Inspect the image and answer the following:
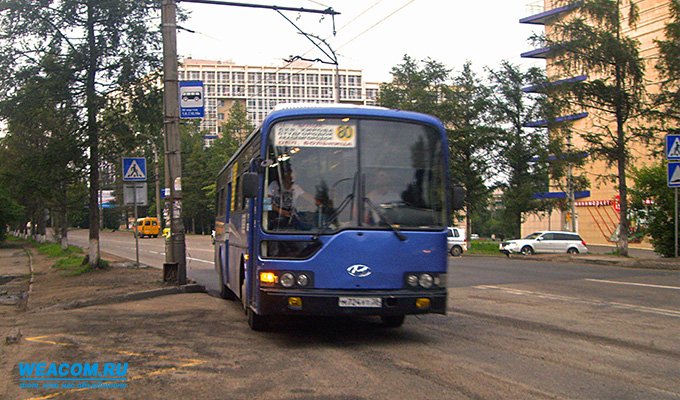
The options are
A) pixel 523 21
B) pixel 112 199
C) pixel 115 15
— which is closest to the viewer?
pixel 115 15

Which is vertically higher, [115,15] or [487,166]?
[115,15]

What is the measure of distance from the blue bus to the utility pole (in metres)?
6.71

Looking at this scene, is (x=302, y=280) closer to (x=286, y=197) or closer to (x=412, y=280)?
(x=286, y=197)

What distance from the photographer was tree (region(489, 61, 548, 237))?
38750 mm

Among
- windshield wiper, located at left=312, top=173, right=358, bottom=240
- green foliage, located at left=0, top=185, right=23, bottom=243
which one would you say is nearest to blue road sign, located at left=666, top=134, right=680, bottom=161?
windshield wiper, located at left=312, top=173, right=358, bottom=240

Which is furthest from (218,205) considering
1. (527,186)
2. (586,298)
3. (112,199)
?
(112,199)

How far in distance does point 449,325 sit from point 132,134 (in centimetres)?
1330

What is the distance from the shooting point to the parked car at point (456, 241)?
36438 millimetres

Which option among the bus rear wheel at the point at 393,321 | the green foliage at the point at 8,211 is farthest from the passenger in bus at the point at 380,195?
the green foliage at the point at 8,211

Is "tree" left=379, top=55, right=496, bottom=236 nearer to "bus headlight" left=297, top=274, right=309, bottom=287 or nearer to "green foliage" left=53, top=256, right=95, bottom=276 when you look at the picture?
"green foliage" left=53, top=256, right=95, bottom=276

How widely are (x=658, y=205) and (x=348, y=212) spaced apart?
20797 millimetres

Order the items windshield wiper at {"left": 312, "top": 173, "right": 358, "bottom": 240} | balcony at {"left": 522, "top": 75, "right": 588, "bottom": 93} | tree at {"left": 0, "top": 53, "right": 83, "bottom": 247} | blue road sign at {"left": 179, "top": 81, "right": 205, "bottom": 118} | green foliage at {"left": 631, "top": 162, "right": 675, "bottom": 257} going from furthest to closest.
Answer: balcony at {"left": 522, "top": 75, "right": 588, "bottom": 93}, green foliage at {"left": 631, "top": 162, "right": 675, "bottom": 257}, tree at {"left": 0, "top": 53, "right": 83, "bottom": 247}, blue road sign at {"left": 179, "top": 81, "right": 205, "bottom": 118}, windshield wiper at {"left": 312, "top": 173, "right": 358, "bottom": 240}

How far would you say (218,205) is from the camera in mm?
14750

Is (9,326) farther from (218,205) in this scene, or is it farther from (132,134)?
(132,134)
